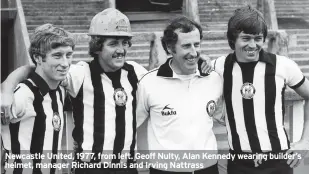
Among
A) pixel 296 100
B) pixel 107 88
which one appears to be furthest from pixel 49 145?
pixel 296 100

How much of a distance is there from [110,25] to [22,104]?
2.95 ft

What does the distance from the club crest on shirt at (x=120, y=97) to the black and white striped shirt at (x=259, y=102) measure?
0.82 metres

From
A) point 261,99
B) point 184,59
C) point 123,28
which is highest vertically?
point 123,28

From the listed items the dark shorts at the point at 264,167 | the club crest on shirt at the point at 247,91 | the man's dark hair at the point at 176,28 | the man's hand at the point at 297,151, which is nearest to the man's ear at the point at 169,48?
the man's dark hair at the point at 176,28

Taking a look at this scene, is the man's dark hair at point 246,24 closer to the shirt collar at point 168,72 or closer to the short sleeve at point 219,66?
the short sleeve at point 219,66

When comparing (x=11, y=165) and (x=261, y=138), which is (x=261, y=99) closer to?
(x=261, y=138)

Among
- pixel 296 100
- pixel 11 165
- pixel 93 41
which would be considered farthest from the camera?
pixel 296 100

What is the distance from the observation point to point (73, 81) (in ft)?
12.5

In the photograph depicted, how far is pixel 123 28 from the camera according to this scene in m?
3.84

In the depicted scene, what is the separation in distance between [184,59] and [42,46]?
3.48 ft

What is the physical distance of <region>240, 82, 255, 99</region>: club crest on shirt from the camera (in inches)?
156

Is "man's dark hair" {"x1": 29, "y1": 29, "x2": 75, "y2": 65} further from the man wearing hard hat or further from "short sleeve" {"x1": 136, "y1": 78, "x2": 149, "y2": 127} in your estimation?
"short sleeve" {"x1": 136, "y1": 78, "x2": 149, "y2": 127}

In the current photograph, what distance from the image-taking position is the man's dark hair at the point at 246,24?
3.87 metres

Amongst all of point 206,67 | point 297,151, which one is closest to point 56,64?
point 206,67
